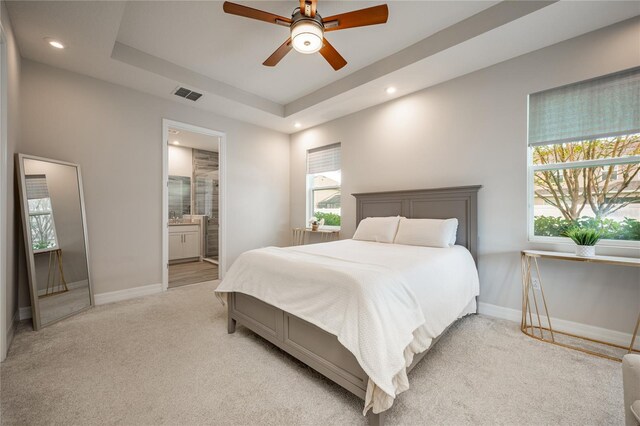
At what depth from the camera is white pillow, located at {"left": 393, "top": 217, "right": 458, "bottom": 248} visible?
2.77 m

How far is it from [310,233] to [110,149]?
3219 millimetres

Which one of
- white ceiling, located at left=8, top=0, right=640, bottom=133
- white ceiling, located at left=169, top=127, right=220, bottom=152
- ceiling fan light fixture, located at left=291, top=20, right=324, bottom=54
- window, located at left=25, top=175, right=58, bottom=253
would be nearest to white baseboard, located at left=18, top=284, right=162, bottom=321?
window, located at left=25, top=175, right=58, bottom=253

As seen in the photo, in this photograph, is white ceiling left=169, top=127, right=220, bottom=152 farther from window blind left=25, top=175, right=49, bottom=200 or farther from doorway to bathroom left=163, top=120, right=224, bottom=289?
window blind left=25, top=175, right=49, bottom=200

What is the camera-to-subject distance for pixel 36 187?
2646 millimetres

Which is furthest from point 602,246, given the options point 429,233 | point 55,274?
point 55,274

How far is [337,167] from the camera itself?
4598 millimetres

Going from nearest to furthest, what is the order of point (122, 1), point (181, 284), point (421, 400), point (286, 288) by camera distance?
1. point (421, 400)
2. point (286, 288)
3. point (122, 1)
4. point (181, 284)

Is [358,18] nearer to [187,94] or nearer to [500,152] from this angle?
[500,152]

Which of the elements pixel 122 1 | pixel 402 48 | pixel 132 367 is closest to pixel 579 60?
pixel 402 48

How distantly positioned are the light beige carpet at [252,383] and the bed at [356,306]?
184 mm

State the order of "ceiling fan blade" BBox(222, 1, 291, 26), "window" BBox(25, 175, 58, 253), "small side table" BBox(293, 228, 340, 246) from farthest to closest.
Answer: "small side table" BBox(293, 228, 340, 246) < "window" BBox(25, 175, 58, 253) < "ceiling fan blade" BBox(222, 1, 291, 26)

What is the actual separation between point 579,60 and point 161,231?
510 cm

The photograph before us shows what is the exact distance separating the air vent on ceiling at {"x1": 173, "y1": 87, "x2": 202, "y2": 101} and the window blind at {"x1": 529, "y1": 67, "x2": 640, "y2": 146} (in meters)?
4.03

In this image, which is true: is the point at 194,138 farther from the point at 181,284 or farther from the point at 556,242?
the point at 556,242
